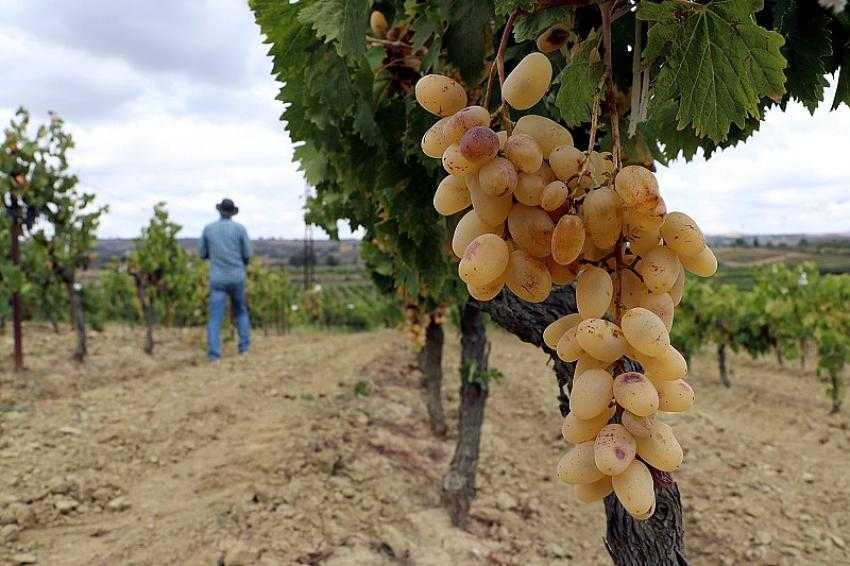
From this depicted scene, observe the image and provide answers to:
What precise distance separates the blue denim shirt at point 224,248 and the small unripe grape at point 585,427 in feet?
27.7

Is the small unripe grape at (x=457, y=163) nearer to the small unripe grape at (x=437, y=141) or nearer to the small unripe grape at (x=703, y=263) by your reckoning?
the small unripe grape at (x=437, y=141)

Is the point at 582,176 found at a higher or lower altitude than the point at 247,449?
higher

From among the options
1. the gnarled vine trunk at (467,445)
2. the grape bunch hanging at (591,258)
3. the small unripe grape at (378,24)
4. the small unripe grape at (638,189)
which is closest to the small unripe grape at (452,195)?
the grape bunch hanging at (591,258)

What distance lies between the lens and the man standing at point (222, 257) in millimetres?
8766

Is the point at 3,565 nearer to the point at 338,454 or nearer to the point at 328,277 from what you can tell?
the point at 338,454

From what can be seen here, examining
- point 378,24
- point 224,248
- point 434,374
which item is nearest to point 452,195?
point 378,24

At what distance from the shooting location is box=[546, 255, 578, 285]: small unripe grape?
0.89m

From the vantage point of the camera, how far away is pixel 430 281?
186cm

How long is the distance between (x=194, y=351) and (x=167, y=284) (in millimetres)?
2488

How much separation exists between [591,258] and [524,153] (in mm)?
175

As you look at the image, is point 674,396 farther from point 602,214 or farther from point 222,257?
point 222,257

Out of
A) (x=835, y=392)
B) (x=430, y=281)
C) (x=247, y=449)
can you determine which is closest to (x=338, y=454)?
(x=247, y=449)

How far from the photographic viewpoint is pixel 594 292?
0.84 m

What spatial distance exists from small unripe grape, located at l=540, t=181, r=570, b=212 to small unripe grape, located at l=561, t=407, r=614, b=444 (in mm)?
295
